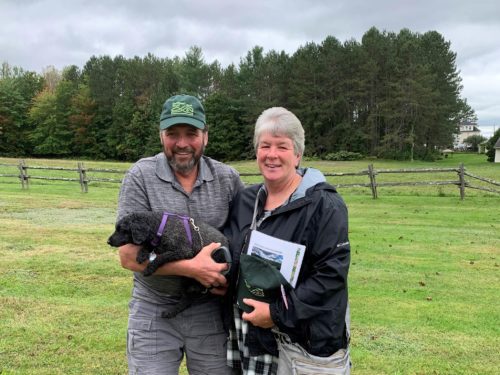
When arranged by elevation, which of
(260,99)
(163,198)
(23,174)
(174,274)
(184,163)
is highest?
(260,99)

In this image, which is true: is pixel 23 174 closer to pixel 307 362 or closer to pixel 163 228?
pixel 163 228

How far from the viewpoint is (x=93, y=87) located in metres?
65.9

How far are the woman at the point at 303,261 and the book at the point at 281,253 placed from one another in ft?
0.12

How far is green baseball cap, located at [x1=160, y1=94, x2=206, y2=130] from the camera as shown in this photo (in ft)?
8.39

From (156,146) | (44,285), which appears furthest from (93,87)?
(44,285)

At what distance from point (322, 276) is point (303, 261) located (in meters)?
0.13

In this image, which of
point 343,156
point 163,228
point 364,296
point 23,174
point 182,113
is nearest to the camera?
point 163,228

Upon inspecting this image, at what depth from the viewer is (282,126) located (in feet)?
7.93

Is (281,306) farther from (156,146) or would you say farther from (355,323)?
(156,146)

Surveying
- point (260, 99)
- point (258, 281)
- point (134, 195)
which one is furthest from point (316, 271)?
point (260, 99)

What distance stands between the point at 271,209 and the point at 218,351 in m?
0.92

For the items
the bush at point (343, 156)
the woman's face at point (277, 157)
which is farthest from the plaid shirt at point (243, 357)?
the bush at point (343, 156)

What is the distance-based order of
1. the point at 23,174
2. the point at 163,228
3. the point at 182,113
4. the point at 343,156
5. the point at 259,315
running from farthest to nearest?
the point at 343,156 → the point at 23,174 → the point at 182,113 → the point at 163,228 → the point at 259,315

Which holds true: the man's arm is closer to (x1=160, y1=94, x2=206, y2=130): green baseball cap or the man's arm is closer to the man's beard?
the man's beard
